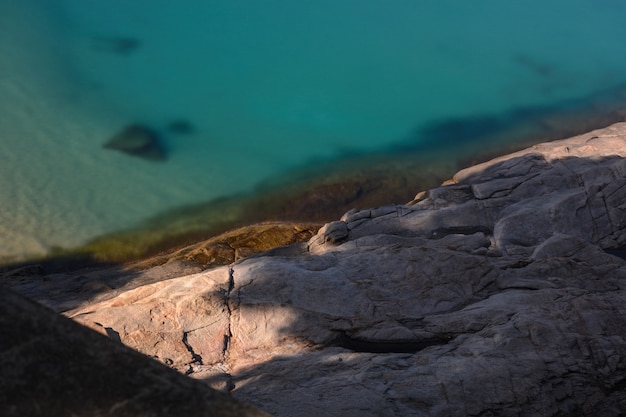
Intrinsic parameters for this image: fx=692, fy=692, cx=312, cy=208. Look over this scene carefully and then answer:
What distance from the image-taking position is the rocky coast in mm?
8031

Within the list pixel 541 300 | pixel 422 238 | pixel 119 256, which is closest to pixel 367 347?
pixel 541 300

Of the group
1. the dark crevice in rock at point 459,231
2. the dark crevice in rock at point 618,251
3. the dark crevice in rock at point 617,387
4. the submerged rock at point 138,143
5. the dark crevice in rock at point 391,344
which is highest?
the submerged rock at point 138,143

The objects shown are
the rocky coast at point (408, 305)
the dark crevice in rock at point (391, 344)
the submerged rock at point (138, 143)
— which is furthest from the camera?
the submerged rock at point (138, 143)

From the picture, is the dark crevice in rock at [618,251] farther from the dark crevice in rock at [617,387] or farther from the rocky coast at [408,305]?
the dark crevice in rock at [617,387]

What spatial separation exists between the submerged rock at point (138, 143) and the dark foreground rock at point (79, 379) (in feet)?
50.1

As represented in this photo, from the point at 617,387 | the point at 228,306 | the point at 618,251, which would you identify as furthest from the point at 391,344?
the point at 618,251

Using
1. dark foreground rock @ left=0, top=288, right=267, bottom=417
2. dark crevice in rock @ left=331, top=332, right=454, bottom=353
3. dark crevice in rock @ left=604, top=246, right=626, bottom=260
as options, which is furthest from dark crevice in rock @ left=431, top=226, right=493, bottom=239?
dark foreground rock @ left=0, top=288, right=267, bottom=417

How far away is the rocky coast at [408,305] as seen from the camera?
8.03 meters

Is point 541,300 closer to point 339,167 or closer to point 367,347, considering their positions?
point 367,347

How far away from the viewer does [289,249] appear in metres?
13.3

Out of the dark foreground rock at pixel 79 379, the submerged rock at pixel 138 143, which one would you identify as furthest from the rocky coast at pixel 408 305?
the dark foreground rock at pixel 79 379

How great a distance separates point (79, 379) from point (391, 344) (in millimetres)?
7158

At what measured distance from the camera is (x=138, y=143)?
18250 mm

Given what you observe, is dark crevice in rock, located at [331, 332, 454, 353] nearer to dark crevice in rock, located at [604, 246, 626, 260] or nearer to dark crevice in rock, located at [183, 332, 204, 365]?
dark crevice in rock, located at [183, 332, 204, 365]
